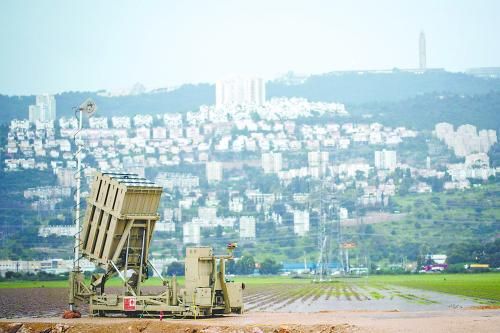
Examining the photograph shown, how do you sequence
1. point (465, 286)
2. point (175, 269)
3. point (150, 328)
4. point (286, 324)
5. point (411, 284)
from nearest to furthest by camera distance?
point (286, 324) → point (150, 328) → point (465, 286) → point (411, 284) → point (175, 269)

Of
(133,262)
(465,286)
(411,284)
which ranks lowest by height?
(411,284)

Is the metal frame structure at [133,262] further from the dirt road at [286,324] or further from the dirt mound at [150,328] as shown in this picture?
the dirt mound at [150,328]

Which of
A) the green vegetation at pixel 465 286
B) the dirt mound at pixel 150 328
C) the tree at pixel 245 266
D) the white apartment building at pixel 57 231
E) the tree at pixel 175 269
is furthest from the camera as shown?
the white apartment building at pixel 57 231

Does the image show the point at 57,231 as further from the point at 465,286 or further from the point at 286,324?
the point at 286,324

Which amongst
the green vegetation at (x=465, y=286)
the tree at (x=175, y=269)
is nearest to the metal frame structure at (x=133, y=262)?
the green vegetation at (x=465, y=286)

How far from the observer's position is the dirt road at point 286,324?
3869 centimetres

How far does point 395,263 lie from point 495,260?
94.2ft

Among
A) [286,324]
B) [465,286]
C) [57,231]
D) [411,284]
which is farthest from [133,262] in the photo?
[57,231]

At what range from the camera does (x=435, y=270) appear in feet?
541

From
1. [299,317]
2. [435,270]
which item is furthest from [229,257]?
[435,270]

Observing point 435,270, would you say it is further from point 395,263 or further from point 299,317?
point 299,317

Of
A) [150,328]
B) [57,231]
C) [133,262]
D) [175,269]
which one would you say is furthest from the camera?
[57,231]

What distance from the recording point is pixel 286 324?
41469 millimetres

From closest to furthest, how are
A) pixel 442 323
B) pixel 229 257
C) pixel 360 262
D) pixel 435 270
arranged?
pixel 442 323, pixel 229 257, pixel 435 270, pixel 360 262
